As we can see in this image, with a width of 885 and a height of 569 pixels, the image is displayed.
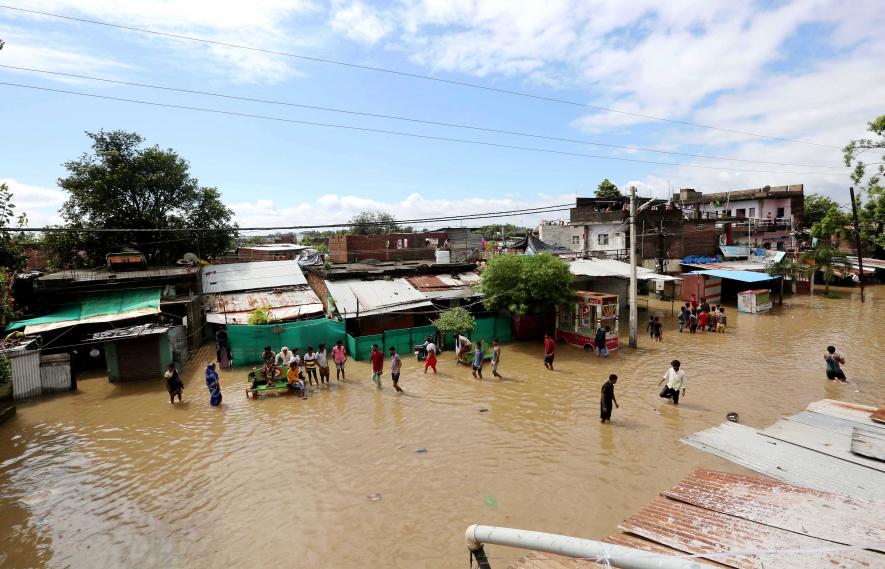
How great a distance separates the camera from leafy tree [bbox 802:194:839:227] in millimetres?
52747

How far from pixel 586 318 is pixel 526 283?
340 cm

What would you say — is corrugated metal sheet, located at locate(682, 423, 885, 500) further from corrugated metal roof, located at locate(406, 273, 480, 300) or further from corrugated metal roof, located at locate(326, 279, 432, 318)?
corrugated metal roof, located at locate(326, 279, 432, 318)

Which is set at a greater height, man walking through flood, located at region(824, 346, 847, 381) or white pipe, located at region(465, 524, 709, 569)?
white pipe, located at region(465, 524, 709, 569)

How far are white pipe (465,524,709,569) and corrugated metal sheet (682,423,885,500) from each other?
6.63 m

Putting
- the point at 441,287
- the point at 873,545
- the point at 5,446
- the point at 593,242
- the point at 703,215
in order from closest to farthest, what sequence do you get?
the point at 873,545, the point at 5,446, the point at 441,287, the point at 593,242, the point at 703,215

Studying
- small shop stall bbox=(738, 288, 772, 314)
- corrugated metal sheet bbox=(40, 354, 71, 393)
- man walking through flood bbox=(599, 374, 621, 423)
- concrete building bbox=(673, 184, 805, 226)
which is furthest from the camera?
concrete building bbox=(673, 184, 805, 226)

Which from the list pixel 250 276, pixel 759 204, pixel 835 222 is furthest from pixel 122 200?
pixel 759 204

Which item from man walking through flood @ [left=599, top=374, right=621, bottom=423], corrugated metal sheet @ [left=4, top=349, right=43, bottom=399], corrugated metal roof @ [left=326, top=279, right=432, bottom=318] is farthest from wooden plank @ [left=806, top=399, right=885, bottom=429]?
corrugated metal sheet @ [left=4, top=349, right=43, bottom=399]

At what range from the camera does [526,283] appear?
19.3 metres

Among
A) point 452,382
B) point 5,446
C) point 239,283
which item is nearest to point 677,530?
point 452,382

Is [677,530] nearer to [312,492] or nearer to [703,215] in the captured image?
[312,492]

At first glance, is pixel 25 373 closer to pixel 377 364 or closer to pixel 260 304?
pixel 260 304

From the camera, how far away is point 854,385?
46.8 ft

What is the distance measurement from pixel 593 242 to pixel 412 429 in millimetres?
32454
